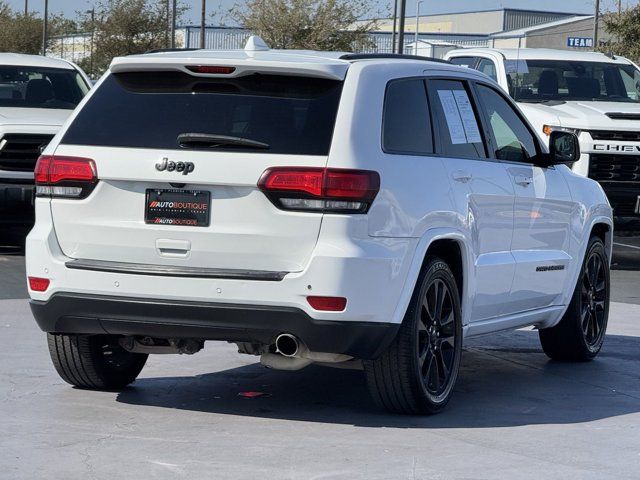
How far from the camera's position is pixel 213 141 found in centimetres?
673

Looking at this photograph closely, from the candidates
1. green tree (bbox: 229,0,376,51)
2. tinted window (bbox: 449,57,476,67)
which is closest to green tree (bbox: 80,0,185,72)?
green tree (bbox: 229,0,376,51)


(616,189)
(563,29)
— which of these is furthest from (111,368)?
(563,29)

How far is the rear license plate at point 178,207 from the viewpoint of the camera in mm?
6711

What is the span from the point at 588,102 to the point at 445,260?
927cm

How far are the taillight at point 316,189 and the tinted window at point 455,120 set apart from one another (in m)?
1.04

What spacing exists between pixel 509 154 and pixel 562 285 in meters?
1.02

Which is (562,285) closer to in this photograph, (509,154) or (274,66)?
(509,154)

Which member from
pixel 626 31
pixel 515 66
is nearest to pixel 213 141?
pixel 515 66

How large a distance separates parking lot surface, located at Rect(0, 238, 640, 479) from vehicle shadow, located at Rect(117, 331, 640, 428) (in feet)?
0.04

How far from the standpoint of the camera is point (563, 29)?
325 ft

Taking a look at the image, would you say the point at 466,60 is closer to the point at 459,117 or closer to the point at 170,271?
the point at 459,117

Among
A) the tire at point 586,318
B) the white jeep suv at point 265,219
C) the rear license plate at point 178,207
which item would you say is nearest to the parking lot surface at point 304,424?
the tire at point 586,318

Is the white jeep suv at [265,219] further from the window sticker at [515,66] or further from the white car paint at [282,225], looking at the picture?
the window sticker at [515,66]

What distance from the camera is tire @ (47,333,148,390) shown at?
7.51m
